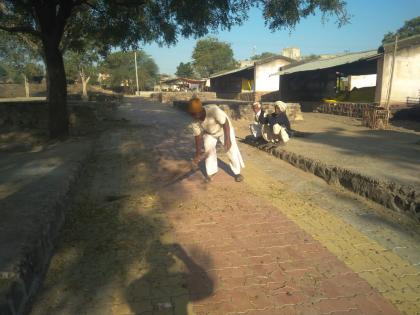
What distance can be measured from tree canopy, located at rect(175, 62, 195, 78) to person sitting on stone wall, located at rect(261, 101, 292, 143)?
69719 millimetres

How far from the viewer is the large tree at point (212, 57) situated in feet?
223

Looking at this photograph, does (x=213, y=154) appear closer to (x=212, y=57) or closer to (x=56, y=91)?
(x=56, y=91)

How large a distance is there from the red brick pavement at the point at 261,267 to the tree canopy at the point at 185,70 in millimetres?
74509

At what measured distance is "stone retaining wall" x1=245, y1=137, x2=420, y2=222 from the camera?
14.2 ft

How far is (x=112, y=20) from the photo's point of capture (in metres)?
12.2

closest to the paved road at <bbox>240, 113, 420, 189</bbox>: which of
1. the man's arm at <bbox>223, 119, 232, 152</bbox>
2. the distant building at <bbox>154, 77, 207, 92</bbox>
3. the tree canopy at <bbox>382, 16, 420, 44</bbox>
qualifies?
the man's arm at <bbox>223, 119, 232, 152</bbox>

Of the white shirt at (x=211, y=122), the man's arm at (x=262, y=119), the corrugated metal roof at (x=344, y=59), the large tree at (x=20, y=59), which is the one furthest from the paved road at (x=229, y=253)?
the large tree at (x=20, y=59)

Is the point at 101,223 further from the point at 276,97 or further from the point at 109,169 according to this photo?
the point at 276,97

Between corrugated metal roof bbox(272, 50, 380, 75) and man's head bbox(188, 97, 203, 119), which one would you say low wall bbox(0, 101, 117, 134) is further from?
corrugated metal roof bbox(272, 50, 380, 75)

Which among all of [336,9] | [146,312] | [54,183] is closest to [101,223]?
[54,183]

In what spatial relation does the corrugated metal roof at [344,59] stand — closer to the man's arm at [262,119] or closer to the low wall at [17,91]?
the man's arm at [262,119]

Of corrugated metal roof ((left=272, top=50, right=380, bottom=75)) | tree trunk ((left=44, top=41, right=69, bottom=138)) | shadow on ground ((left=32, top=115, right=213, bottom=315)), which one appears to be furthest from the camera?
corrugated metal roof ((left=272, top=50, right=380, bottom=75))

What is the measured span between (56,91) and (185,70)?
237 feet

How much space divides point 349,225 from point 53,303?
3137mm
